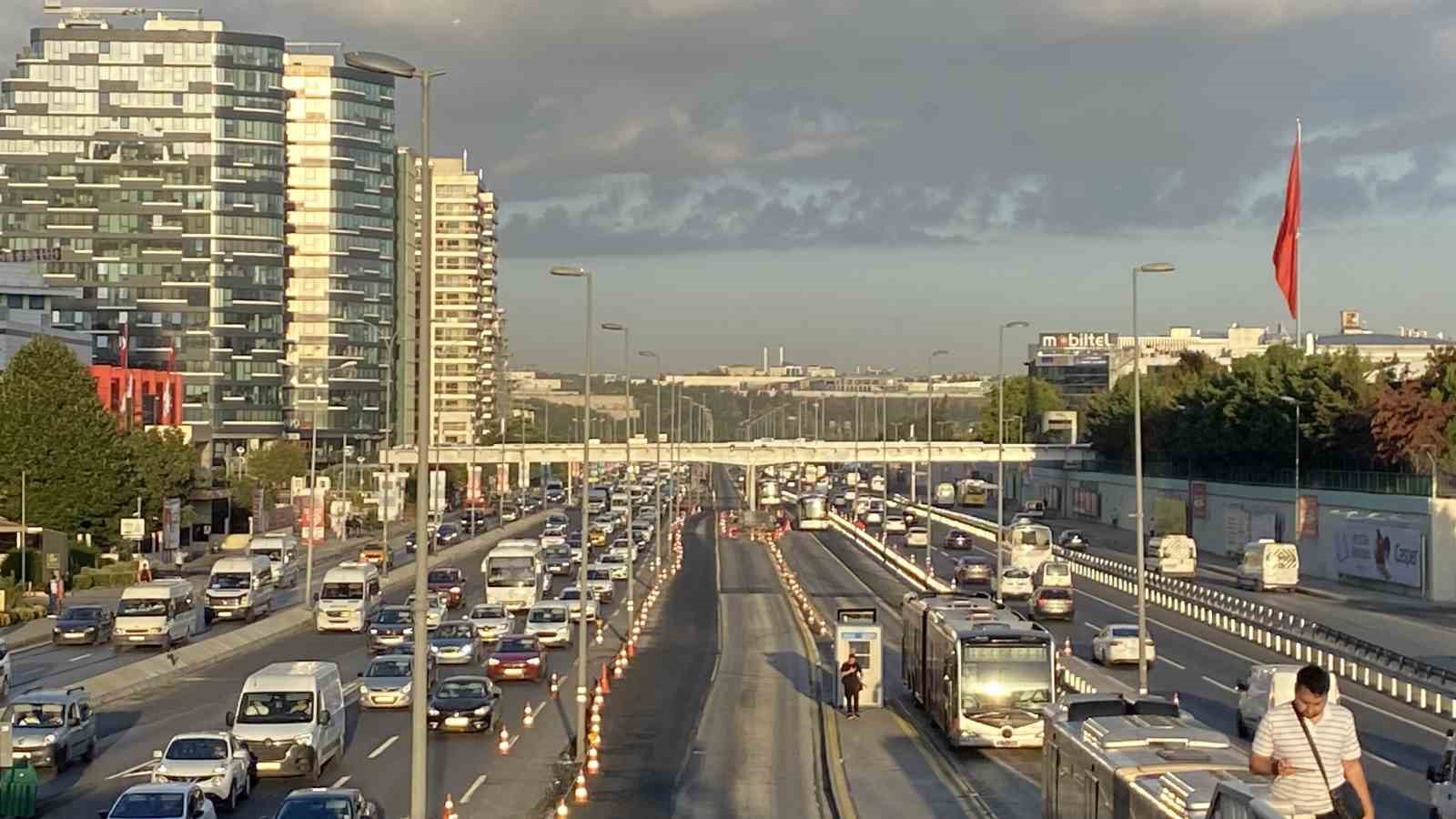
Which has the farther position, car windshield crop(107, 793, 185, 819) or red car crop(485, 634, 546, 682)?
red car crop(485, 634, 546, 682)

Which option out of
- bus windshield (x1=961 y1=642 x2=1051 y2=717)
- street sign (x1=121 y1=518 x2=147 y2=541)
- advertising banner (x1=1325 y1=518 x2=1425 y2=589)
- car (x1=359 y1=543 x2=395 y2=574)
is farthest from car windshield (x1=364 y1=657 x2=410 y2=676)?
advertising banner (x1=1325 y1=518 x2=1425 y2=589)

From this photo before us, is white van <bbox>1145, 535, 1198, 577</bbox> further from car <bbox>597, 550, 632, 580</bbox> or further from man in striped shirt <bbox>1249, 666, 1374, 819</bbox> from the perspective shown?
man in striped shirt <bbox>1249, 666, 1374, 819</bbox>

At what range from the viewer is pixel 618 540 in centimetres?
11431

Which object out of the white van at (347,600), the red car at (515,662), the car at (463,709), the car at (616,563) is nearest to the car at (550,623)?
the white van at (347,600)

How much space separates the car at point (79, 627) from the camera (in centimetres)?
5869

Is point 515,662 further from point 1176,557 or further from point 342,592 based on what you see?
point 1176,557

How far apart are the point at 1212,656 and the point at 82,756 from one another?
112 feet

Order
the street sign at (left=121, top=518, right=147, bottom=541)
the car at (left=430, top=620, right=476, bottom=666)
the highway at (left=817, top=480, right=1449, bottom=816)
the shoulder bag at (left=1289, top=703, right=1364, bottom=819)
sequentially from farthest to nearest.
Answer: the street sign at (left=121, top=518, right=147, bottom=541)
the car at (left=430, top=620, right=476, bottom=666)
the highway at (left=817, top=480, right=1449, bottom=816)
the shoulder bag at (left=1289, top=703, right=1364, bottom=819)

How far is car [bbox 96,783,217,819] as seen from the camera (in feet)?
78.2

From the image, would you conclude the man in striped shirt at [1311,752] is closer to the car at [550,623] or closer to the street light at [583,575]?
the street light at [583,575]

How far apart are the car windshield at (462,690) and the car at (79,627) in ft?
76.1

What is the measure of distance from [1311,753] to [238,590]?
60080 millimetres

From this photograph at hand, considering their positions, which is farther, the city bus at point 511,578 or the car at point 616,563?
the car at point 616,563

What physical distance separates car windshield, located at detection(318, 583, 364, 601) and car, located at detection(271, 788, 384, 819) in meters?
41.6
